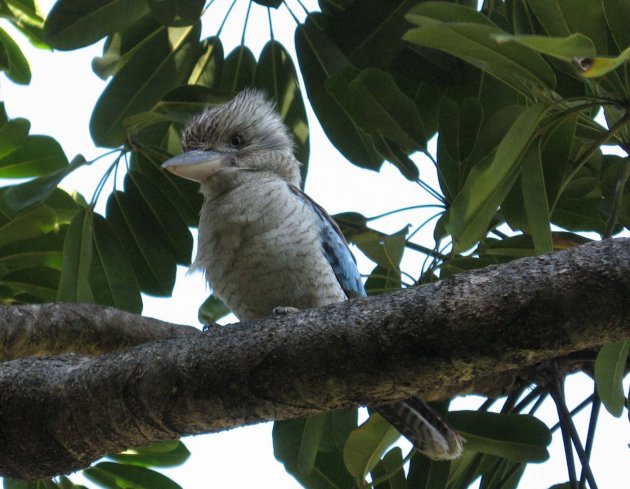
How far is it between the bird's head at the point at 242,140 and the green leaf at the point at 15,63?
→ 2.25 feet

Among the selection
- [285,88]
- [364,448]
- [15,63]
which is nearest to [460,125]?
[285,88]

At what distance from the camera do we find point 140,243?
3014 millimetres

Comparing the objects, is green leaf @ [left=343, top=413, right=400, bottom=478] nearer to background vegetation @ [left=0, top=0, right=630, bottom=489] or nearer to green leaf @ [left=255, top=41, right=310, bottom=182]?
background vegetation @ [left=0, top=0, right=630, bottom=489]

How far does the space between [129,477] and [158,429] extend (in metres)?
1.22

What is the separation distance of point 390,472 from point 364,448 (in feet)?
0.34

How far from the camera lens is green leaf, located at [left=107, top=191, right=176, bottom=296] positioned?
9.83 feet

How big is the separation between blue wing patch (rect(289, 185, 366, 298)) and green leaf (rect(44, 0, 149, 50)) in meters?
0.77

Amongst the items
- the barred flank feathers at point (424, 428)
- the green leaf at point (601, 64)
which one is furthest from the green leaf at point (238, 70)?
the green leaf at point (601, 64)

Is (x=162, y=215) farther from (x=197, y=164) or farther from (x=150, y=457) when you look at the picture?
(x=150, y=457)

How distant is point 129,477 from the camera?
118 inches

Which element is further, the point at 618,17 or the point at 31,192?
the point at 31,192

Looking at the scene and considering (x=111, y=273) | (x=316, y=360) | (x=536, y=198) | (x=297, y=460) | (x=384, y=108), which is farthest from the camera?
(x=111, y=273)

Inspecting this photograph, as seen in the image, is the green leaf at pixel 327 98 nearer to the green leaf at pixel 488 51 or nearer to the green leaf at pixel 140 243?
the green leaf at pixel 140 243

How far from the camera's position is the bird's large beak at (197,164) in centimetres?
288
